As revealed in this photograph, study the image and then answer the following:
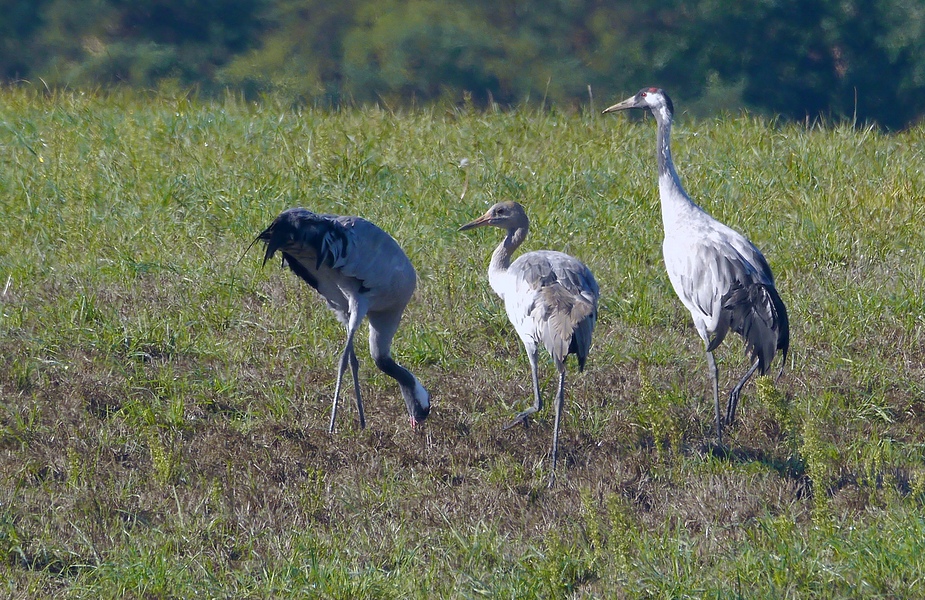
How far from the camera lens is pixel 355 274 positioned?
5.57m

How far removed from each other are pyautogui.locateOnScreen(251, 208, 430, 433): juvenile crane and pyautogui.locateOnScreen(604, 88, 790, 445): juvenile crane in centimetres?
135

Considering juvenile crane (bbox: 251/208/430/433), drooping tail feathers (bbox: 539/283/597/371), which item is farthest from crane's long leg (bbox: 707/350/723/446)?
juvenile crane (bbox: 251/208/430/433)

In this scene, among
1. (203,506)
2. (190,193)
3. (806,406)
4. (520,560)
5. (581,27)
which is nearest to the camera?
(520,560)

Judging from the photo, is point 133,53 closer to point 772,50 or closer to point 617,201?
point 772,50

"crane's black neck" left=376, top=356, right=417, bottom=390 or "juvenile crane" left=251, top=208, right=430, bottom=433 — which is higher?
"juvenile crane" left=251, top=208, right=430, bottom=433

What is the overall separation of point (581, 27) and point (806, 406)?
50.1 ft

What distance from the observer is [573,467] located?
5176 mm

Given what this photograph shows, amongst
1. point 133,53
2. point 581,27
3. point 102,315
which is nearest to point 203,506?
point 102,315

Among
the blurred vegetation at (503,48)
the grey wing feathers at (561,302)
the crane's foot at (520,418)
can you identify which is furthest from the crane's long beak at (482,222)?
the blurred vegetation at (503,48)

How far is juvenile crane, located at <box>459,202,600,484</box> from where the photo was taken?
5.09 meters

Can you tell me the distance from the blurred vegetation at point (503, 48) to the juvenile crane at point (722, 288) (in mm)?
10745

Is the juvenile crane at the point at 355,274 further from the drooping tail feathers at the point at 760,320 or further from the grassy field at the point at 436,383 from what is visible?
the drooping tail feathers at the point at 760,320

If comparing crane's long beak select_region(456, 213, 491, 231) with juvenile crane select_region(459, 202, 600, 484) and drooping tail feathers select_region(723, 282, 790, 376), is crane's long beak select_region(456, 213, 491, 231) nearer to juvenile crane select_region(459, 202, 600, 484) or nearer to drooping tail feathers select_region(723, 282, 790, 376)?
juvenile crane select_region(459, 202, 600, 484)

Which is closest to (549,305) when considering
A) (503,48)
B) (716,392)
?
(716,392)
